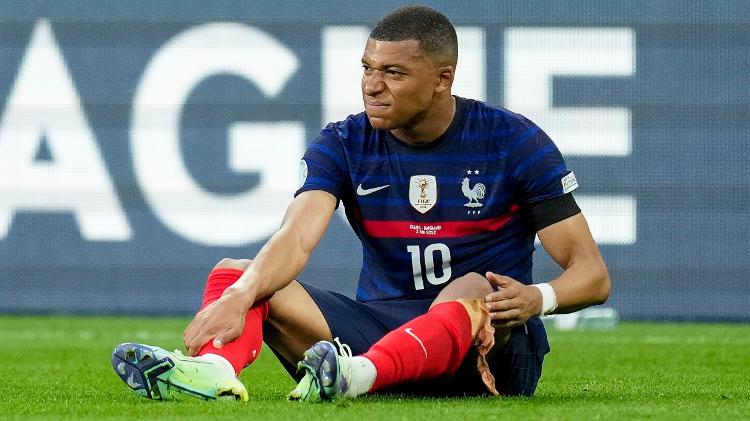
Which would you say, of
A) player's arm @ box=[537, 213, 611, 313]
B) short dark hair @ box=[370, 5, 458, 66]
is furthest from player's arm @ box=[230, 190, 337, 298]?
player's arm @ box=[537, 213, 611, 313]

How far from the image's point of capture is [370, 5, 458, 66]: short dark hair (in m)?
3.93

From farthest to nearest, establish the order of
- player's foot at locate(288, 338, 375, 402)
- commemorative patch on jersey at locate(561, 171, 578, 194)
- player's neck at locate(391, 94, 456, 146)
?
player's neck at locate(391, 94, 456, 146) → commemorative patch on jersey at locate(561, 171, 578, 194) → player's foot at locate(288, 338, 375, 402)

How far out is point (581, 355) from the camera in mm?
6762

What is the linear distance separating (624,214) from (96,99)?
3334 mm

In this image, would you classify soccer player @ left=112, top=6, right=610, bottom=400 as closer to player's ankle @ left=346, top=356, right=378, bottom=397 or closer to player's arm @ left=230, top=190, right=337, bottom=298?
player's arm @ left=230, top=190, right=337, bottom=298

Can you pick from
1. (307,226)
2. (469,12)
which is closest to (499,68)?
(469,12)

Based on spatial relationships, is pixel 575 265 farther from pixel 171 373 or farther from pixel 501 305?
pixel 171 373

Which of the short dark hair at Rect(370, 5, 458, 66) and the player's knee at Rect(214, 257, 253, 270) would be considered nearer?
the player's knee at Rect(214, 257, 253, 270)

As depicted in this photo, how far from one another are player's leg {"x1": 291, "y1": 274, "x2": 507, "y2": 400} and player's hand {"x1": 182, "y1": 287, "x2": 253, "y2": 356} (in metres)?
0.21

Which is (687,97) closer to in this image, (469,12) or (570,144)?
(570,144)

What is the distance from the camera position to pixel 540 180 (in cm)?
392

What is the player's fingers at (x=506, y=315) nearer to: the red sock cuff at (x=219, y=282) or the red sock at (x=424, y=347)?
the red sock at (x=424, y=347)

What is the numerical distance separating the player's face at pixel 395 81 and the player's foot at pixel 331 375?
2.28ft

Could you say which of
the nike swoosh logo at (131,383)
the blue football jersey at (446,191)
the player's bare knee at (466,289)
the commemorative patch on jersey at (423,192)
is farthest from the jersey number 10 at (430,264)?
the nike swoosh logo at (131,383)
